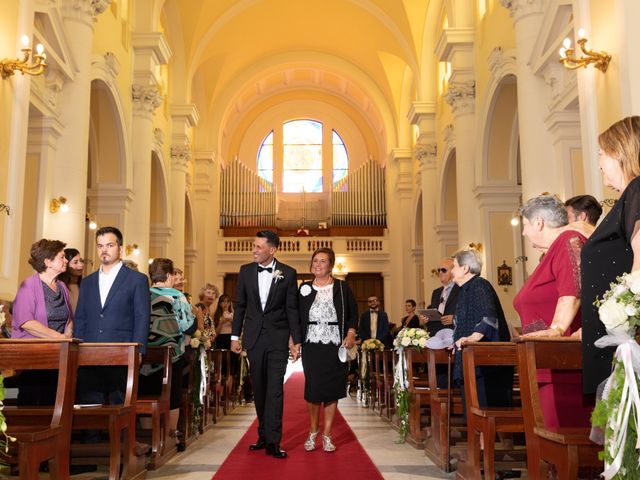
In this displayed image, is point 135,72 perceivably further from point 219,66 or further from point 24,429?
point 24,429

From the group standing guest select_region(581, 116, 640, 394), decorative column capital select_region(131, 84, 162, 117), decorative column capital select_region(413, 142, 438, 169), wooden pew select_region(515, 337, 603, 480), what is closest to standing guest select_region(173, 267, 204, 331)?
wooden pew select_region(515, 337, 603, 480)

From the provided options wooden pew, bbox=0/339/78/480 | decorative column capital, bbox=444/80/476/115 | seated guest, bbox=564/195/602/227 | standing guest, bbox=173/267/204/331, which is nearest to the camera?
wooden pew, bbox=0/339/78/480

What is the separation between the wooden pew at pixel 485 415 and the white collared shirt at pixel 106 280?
236 centimetres

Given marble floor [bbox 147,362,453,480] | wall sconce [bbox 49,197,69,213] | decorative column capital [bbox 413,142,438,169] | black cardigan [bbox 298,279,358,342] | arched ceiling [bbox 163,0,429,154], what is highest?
arched ceiling [bbox 163,0,429,154]

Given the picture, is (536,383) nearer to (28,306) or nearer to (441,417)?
(441,417)

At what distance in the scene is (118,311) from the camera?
187 inches

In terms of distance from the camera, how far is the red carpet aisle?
15.6 ft

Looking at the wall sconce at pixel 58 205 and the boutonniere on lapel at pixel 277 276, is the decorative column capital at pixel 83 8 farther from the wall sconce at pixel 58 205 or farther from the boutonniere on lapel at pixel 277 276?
the boutonniere on lapel at pixel 277 276

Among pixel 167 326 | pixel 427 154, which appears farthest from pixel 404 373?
pixel 427 154

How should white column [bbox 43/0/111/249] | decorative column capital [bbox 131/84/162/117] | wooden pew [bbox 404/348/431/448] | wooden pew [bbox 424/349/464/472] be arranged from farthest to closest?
decorative column capital [bbox 131/84/162/117] < white column [bbox 43/0/111/249] < wooden pew [bbox 404/348/431/448] < wooden pew [bbox 424/349/464/472]

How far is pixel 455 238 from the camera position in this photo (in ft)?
51.6

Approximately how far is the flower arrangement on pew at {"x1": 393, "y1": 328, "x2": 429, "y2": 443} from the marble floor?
0.21 metres

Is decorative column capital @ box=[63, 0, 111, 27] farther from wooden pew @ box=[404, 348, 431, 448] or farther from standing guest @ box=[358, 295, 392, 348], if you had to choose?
wooden pew @ box=[404, 348, 431, 448]

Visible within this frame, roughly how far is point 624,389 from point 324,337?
3689mm
